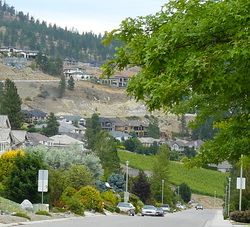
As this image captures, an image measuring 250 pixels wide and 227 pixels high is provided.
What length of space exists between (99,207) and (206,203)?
8023cm

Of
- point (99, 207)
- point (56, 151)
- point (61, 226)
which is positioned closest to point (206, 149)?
point (61, 226)

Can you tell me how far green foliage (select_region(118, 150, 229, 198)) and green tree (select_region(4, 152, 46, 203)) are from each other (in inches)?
3405

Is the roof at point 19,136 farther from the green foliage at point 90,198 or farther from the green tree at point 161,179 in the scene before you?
the green foliage at point 90,198

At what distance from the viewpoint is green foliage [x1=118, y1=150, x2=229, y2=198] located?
5325 inches

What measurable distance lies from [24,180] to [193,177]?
103m

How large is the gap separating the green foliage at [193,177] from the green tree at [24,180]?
86.5 m

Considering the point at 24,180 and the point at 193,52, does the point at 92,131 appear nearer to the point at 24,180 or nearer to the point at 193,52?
the point at 24,180

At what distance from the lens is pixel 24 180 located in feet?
146

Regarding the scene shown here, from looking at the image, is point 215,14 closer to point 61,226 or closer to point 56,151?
point 61,226

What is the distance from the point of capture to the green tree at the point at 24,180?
44.5m

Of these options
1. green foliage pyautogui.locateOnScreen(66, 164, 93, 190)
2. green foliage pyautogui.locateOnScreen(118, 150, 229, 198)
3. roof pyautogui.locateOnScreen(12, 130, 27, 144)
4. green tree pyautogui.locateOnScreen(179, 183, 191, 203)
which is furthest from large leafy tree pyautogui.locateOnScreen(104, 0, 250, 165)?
green foliage pyautogui.locateOnScreen(118, 150, 229, 198)

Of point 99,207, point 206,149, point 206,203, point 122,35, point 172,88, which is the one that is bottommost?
point 206,203

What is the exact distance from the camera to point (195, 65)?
14344 millimetres

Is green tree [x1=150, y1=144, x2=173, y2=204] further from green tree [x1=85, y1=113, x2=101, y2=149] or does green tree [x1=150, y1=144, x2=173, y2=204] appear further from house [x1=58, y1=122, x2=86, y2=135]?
house [x1=58, y1=122, x2=86, y2=135]
